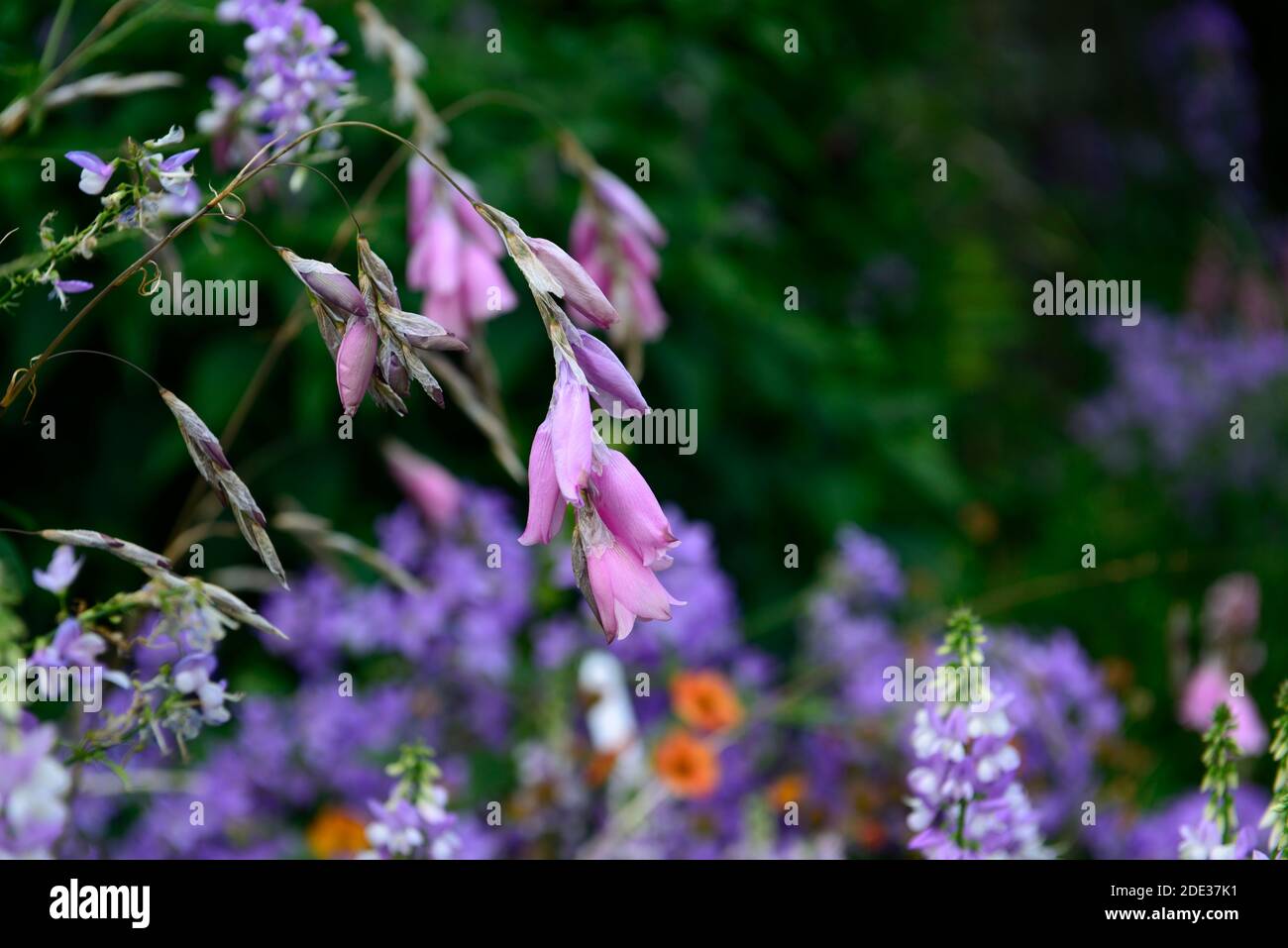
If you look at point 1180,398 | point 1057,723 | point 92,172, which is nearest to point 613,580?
point 92,172

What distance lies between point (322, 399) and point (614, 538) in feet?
6.39

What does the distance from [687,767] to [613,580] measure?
1.27 m

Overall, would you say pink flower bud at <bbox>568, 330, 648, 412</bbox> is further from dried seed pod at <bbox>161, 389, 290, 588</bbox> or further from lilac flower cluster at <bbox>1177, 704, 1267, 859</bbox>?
lilac flower cluster at <bbox>1177, 704, 1267, 859</bbox>

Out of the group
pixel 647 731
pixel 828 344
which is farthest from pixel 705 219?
pixel 647 731

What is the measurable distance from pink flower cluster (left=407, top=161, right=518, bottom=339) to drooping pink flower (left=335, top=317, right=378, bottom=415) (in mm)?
680

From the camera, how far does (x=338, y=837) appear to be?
2.10 metres

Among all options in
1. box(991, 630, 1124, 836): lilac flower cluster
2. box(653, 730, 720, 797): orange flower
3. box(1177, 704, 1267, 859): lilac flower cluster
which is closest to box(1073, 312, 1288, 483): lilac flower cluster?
box(991, 630, 1124, 836): lilac flower cluster

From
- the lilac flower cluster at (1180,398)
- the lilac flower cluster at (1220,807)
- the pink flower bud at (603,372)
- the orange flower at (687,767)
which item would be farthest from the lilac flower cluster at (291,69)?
the lilac flower cluster at (1180,398)

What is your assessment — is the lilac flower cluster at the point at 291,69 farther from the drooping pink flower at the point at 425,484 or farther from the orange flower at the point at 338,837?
the orange flower at the point at 338,837

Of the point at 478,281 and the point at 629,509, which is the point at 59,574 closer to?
the point at 629,509

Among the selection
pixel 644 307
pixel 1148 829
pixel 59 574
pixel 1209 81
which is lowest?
pixel 1148 829

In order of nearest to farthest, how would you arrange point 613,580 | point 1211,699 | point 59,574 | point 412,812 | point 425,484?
point 613,580, point 59,574, point 412,812, point 425,484, point 1211,699

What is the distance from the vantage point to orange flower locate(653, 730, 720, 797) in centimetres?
210
